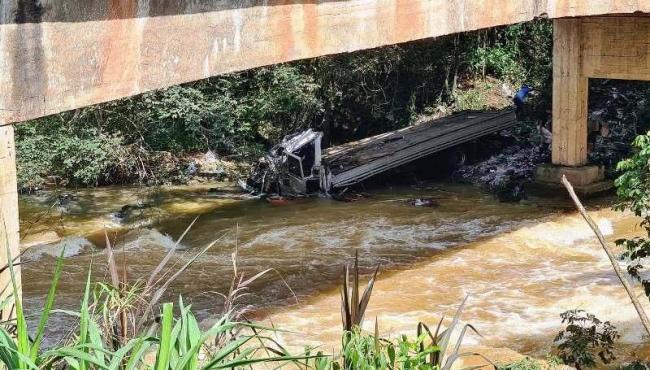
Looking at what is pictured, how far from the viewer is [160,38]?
6.23 meters

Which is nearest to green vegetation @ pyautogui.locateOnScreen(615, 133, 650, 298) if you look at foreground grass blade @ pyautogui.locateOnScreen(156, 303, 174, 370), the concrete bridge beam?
foreground grass blade @ pyautogui.locateOnScreen(156, 303, 174, 370)

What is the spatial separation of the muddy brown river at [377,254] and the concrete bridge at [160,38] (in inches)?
89.5

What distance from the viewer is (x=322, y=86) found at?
57.2 ft

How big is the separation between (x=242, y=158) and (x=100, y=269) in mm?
5895

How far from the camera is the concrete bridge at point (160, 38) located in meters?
5.47

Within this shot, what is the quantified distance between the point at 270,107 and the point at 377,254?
17.7 feet

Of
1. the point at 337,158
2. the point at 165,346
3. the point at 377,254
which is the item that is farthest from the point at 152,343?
the point at 337,158

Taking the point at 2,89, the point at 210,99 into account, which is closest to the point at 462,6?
the point at 2,89

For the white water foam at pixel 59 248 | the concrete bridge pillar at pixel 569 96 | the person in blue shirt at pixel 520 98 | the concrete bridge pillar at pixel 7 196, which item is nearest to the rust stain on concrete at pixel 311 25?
the concrete bridge pillar at pixel 7 196

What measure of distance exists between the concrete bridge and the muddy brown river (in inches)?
89.5

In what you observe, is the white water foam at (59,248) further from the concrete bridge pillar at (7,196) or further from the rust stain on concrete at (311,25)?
the concrete bridge pillar at (7,196)

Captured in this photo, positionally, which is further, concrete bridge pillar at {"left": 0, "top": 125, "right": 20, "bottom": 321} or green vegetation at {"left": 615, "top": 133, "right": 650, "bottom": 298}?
green vegetation at {"left": 615, "top": 133, "right": 650, "bottom": 298}

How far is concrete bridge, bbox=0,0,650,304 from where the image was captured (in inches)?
215

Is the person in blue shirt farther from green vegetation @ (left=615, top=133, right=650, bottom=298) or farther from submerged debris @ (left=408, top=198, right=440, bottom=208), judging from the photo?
green vegetation @ (left=615, top=133, right=650, bottom=298)
